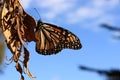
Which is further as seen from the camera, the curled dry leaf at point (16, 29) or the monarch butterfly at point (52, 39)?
the monarch butterfly at point (52, 39)

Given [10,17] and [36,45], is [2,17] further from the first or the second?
[36,45]

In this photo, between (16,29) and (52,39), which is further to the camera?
(52,39)

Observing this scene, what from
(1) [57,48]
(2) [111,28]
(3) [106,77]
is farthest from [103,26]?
(1) [57,48]

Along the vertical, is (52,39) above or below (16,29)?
above

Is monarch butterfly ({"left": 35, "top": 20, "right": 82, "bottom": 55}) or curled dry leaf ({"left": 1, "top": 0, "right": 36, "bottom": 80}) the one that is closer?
curled dry leaf ({"left": 1, "top": 0, "right": 36, "bottom": 80})
